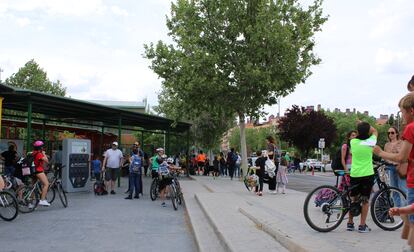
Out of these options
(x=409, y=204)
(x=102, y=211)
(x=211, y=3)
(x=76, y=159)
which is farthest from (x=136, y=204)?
(x=211, y=3)

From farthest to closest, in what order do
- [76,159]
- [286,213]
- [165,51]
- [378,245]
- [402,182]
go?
[165,51], [76,159], [286,213], [402,182], [378,245]

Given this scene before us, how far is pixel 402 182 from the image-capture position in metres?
8.42

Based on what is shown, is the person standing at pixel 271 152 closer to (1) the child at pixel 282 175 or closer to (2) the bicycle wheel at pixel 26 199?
(1) the child at pixel 282 175

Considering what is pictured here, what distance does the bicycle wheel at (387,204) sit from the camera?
7.96m

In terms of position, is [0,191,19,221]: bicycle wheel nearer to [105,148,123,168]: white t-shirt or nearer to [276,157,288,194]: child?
[105,148,123,168]: white t-shirt

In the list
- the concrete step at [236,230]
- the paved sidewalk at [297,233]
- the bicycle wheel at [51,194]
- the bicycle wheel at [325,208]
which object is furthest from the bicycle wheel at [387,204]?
the bicycle wheel at [51,194]

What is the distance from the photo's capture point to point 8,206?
10.4 metres

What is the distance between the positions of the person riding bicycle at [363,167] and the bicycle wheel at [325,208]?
0.72ft

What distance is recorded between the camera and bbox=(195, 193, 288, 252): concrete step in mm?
6688

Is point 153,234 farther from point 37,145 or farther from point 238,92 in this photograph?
point 238,92

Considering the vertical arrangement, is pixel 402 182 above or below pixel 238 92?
below

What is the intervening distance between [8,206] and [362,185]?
23.6 feet

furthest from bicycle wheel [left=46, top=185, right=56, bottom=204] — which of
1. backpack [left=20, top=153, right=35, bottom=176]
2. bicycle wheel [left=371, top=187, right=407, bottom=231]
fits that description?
bicycle wheel [left=371, top=187, right=407, bottom=231]

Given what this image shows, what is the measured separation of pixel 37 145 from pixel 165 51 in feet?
44.2
